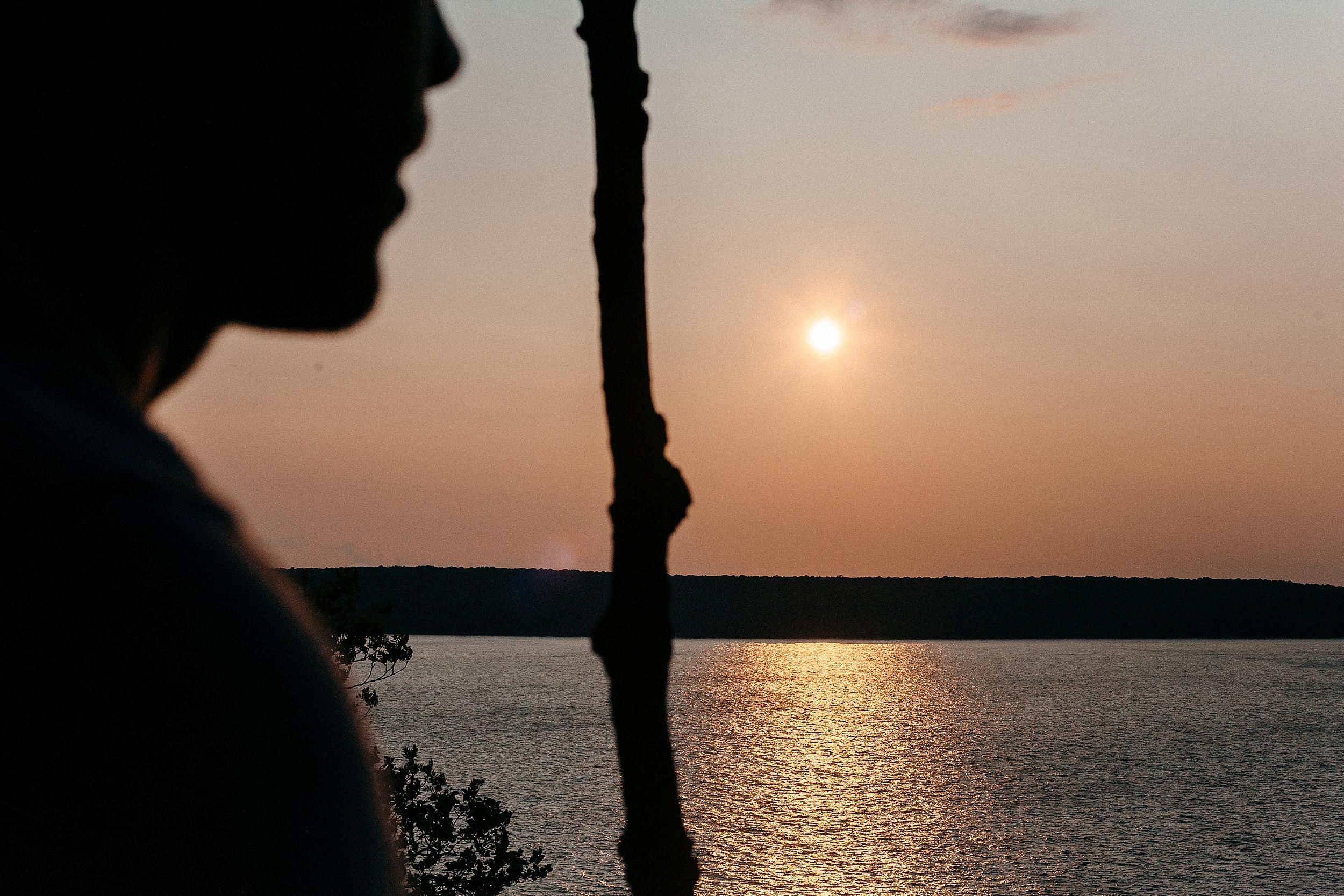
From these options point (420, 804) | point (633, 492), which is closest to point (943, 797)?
point (420, 804)

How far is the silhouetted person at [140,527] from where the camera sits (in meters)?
0.67

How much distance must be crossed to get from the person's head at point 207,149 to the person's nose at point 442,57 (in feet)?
1.08

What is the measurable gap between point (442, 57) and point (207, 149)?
926 mm

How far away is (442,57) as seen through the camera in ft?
6.28

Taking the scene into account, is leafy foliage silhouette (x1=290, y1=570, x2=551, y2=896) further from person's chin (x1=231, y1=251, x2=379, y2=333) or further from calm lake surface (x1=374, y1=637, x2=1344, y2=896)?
calm lake surface (x1=374, y1=637, x2=1344, y2=896)

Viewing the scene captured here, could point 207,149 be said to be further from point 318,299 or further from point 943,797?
point 943,797

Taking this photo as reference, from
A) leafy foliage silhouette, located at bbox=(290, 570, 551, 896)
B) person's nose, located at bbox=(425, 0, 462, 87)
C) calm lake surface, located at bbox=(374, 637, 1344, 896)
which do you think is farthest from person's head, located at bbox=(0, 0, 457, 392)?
calm lake surface, located at bbox=(374, 637, 1344, 896)

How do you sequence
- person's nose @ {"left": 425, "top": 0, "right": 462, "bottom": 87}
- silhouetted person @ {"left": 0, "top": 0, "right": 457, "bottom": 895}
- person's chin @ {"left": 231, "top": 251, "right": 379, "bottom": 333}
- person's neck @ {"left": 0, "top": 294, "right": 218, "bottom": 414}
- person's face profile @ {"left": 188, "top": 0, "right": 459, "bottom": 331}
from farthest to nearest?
person's nose @ {"left": 425, "top": 0, "right": 462, "bottom": 87}, person's chin @ {"left": 231, "top": 251, "right": 379, "bottom": 333}, person's face profile @ {"left": 188, "top": 0, "right": 459, "bottom": 331}, person's neck @ {"left": 0, "top": 294, "right": 218, "bottom": 414}, silhouetted person @ {"left": 0, "top": 0, "right": 457, "bottom": 895}

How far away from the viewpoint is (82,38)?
94cm

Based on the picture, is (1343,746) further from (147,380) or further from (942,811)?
(147,380)

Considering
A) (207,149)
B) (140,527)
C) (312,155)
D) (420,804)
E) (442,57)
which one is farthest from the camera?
(420,804)

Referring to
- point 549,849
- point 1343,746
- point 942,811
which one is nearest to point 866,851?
point 942,811

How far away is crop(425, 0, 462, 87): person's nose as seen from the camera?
6.20 feet

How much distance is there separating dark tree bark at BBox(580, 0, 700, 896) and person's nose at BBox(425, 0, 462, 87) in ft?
6.12
